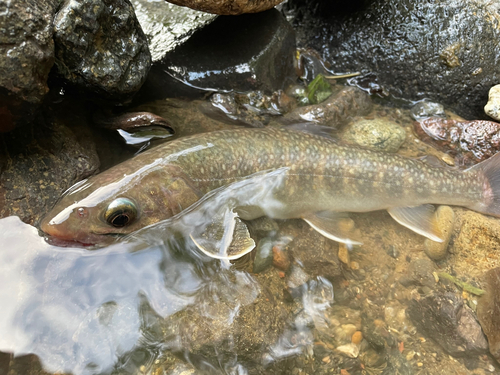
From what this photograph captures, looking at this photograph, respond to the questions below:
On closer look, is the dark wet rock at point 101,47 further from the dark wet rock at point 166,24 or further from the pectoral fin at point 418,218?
the pectoral fin at point 418,218

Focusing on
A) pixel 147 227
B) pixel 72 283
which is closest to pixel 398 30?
pixel 147 227

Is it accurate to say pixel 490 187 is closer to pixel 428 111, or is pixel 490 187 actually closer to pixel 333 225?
pixel 428 111

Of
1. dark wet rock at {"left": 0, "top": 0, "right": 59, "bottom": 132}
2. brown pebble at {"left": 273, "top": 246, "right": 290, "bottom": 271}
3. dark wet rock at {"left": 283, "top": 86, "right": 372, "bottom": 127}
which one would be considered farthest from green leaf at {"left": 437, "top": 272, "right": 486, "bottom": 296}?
dark wet rock at {"left": 0, "top": 0, "right": 59, "bottom": 132}

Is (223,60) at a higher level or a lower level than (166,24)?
lower

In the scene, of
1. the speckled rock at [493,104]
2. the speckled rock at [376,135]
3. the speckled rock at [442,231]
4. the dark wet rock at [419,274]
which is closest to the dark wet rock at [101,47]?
the speckled rock at [376,135]

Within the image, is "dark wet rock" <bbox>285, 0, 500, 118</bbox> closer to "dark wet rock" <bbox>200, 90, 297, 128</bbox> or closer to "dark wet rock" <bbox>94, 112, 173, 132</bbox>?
"dark wet rock" <bbox>200, 90, 297, 128</bbox>

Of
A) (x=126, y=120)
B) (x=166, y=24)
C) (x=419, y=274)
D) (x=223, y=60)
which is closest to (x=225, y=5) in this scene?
(x=223, y=60)
